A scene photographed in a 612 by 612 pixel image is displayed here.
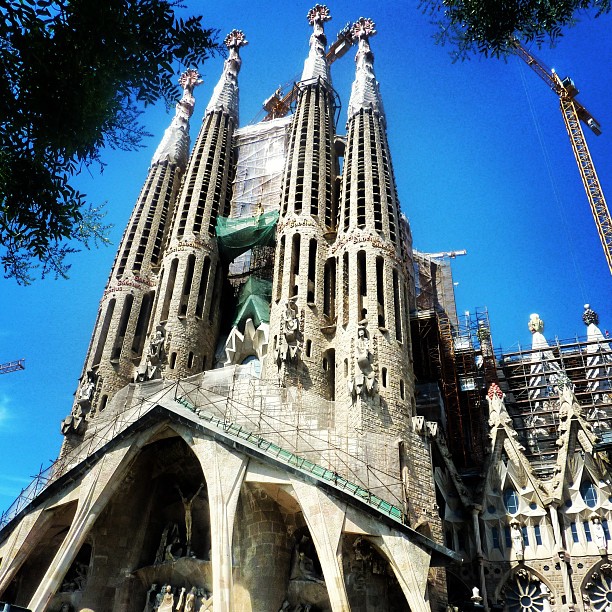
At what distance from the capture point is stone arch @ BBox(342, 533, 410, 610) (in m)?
20.7

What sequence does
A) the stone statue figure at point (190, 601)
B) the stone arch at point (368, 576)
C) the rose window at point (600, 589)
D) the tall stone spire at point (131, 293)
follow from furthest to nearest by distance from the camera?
the tall stone spire at point (131, 293) < the rose window at point (600, 589) < the stone statue figure at point (190, 601) < the stone arch at point (368, 576)

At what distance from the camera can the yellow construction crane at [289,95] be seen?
51.8m

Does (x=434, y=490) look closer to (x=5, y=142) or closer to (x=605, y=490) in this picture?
(x=605, y=490)

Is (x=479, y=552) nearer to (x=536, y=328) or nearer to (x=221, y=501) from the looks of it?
(x=221, y=501)

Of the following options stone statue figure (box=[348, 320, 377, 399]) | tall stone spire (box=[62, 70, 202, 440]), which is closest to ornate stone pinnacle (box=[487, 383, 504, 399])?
stone statue figure (box=[348, 320, 377, 399])

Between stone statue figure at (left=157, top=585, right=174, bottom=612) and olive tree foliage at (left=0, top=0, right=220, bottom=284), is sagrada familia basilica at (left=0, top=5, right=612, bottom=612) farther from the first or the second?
olive tree foliage at (left=0, top=0, right=220, bottom=284)

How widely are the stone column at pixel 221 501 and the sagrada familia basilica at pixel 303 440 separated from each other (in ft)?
0.21

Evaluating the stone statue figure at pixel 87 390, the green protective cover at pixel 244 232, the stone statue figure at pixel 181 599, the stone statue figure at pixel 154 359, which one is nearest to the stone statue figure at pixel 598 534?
the stone statue figure at pixel 181 599

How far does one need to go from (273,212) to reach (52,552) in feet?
64.5

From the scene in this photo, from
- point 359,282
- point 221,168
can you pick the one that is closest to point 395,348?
point 359,282

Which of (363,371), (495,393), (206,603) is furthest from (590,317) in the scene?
(206,603)

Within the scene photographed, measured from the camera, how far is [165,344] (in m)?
30.8

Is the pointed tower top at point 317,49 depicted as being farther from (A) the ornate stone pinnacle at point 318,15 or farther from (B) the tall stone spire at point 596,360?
(B) the tall stone spire at point 596,360

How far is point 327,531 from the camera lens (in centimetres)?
1981
